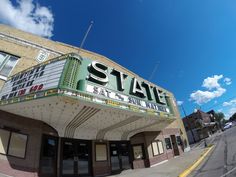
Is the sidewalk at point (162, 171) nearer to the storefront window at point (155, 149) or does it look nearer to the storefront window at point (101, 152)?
the storefront window at point (101, 152)

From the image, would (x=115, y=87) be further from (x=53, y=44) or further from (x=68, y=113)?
(x=53, y=44)

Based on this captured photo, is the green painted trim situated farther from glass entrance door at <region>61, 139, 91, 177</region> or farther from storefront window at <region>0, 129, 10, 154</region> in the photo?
glass entrance door at <region>61, 139, 91, 177</region>

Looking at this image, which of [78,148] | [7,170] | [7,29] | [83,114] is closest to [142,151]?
[78,148]

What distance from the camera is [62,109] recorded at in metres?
9.55

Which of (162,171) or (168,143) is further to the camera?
(168,143)

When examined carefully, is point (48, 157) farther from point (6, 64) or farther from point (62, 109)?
point (6, 64)

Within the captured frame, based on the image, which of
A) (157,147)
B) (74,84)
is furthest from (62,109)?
(157,147)

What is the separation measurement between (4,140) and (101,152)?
739 centimetres

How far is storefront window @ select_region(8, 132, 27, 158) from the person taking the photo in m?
10.2

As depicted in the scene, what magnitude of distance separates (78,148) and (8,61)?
780 centimetres

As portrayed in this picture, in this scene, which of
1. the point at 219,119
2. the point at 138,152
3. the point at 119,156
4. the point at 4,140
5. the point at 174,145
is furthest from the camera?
the point at 219,119

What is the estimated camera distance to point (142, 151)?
61.4ft

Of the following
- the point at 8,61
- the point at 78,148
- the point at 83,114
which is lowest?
the point at 78,148

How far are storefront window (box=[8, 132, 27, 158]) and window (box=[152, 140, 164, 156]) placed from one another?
43.7ft
